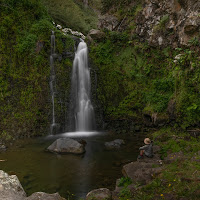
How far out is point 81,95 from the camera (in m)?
16.8

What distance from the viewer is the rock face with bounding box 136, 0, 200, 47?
13238 millimetres

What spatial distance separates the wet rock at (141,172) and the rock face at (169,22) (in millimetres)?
10444

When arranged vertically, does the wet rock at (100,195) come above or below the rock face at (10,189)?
below

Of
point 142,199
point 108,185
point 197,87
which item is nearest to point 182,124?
point 197,87

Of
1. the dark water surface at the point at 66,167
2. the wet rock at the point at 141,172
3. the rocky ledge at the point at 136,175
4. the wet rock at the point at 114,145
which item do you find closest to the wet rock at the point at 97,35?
the dark water surface at the point at 66,167

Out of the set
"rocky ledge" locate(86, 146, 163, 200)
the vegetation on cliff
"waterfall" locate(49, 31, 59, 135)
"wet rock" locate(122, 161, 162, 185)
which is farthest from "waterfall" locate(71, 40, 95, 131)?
"wet rock" locate(122, 161, 162, 185)

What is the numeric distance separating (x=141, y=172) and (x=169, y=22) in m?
14.1

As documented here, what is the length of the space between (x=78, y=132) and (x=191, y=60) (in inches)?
397

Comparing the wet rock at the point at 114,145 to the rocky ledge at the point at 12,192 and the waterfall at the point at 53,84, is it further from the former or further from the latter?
the rocky ledge at the point at 12,192

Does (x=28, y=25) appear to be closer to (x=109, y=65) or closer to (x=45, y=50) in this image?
(x=45, y=50)

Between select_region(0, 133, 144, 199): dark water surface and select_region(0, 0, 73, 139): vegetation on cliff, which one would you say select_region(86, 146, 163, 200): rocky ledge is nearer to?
select_region(0, 133, 144, 199): dark water surface

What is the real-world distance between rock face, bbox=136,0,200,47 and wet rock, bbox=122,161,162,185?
10444 millimetres

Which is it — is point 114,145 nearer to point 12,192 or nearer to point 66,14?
point 12,192

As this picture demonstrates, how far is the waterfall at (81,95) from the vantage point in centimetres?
1603
